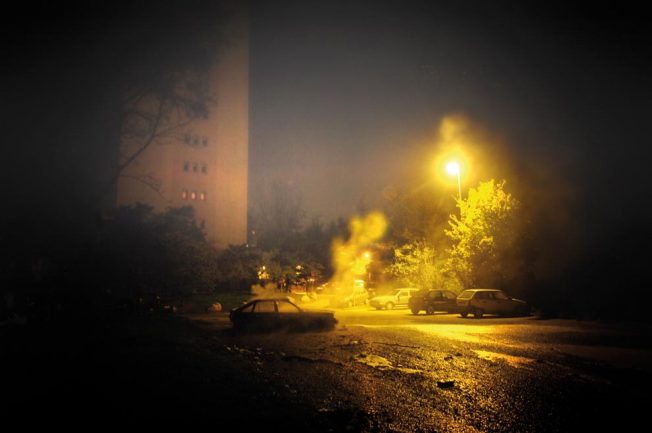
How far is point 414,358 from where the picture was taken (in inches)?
401

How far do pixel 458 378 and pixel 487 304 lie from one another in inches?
593

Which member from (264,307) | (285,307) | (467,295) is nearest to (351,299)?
(467,295)

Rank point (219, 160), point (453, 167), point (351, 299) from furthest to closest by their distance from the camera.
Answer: point (219, 160), point (351, 299), point (453, 167)

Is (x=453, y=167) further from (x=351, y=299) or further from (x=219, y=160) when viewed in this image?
(x=219, y=160)

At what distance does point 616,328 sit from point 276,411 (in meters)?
16.5

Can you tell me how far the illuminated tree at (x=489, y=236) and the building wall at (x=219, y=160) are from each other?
46.8 metres

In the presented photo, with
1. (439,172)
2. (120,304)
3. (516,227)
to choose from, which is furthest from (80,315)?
(439,172)

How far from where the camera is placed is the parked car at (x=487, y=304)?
21.9m

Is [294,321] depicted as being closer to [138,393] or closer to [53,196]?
[138,393]

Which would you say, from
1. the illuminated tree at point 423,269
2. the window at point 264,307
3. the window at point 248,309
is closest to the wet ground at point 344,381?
the window at point 264,307

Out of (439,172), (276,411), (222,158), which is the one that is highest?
(222,158)

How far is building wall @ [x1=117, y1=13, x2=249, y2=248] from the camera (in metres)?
66.8

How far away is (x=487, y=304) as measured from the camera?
72.0ft

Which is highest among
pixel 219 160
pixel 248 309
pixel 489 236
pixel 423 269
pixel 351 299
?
pixel 219 160
